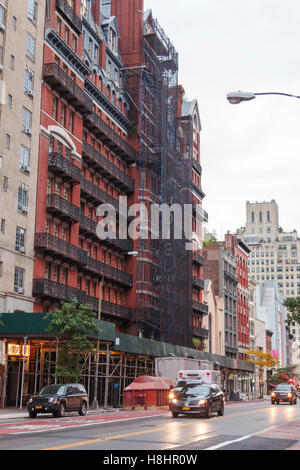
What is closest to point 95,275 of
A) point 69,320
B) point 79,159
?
point 79,159

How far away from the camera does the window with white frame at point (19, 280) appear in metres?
41.1

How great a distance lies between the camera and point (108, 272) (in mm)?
56750

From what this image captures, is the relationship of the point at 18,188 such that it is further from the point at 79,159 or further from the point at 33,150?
the point at 79,159

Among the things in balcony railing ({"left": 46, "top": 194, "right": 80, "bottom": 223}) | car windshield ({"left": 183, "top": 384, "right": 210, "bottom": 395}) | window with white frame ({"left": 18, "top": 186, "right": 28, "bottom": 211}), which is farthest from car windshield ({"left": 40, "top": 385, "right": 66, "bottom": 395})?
balcony railing ({"left": 46, "top": 194, "right": 80, "bottom": 223})

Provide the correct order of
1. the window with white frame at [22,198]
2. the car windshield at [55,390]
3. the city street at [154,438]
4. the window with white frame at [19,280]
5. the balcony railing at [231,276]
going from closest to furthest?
the city street at [154,438] < the car windshield at [55,390] < the window with white frame at [19,280] < the window with white frame at [22,198] < the balcony railing at [231,276]

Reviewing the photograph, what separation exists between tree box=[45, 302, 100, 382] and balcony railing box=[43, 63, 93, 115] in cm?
1785

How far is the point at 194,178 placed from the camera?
281ft

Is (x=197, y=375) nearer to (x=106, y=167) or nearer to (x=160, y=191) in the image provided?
(x=106, y=167)

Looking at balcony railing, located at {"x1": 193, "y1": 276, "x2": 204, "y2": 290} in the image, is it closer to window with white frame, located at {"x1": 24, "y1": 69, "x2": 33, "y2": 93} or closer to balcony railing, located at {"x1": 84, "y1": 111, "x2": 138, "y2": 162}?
balcony railing, located at {"x1": 84, "y1": 111, "x2": 138, "y2": 162}

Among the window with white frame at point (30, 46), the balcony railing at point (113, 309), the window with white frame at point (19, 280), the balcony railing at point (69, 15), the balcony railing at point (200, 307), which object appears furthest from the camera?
the balcony railing at point (200, 307)

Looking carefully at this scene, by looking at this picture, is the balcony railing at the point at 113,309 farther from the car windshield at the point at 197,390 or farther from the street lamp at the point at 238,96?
the street lamp at the point at 238,96

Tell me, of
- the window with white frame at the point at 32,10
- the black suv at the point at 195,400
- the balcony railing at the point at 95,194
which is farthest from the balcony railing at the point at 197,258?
the black suv at the point at 195,400

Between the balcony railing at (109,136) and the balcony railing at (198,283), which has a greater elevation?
the balcony railing at (109,136)

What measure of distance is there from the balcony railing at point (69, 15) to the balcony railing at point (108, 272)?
749 inches
